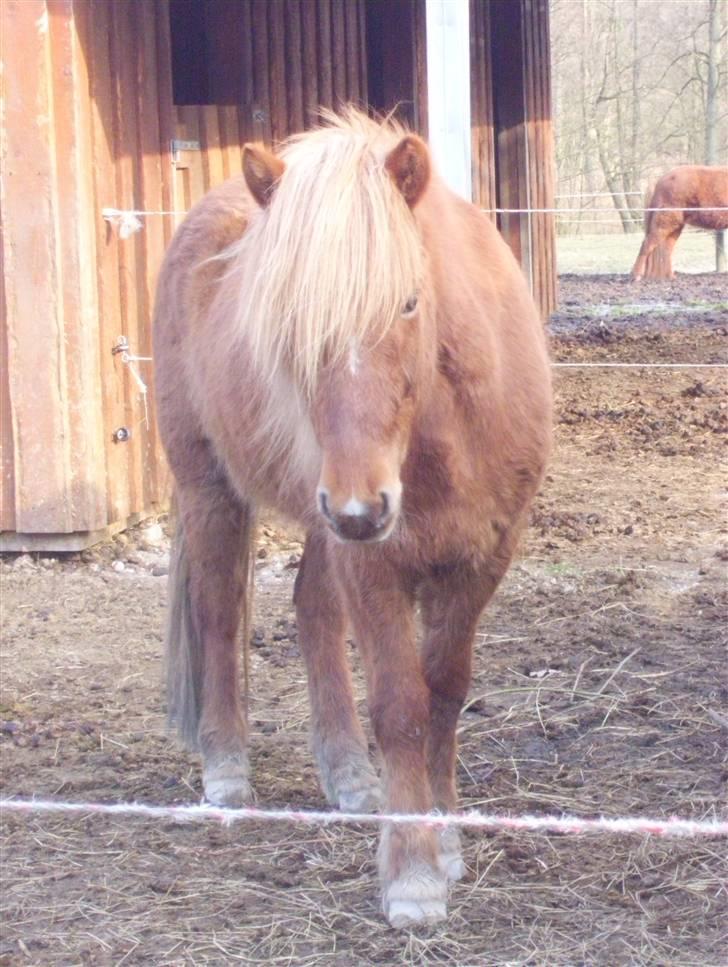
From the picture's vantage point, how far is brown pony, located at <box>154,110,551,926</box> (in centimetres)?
262

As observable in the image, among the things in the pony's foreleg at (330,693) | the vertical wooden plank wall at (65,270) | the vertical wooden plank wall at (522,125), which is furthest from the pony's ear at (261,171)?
the vertical wooden plank wall at (522,125)

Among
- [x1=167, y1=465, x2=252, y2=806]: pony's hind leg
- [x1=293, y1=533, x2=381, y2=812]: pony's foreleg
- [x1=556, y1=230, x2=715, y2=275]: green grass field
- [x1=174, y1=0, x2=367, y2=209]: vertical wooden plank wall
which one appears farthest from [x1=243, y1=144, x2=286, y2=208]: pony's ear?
[x1=556, y1=230, x2=715, y2=275]: green grass field

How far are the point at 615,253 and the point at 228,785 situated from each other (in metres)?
20.8

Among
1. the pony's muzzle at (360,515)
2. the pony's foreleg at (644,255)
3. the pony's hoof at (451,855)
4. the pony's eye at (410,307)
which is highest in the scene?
the pony's foreleg at (644,255)

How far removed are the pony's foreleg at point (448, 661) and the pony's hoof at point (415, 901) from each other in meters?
0.16

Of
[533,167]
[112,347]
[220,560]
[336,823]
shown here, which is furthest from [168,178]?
[533,167]

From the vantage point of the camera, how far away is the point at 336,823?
12.1 ft

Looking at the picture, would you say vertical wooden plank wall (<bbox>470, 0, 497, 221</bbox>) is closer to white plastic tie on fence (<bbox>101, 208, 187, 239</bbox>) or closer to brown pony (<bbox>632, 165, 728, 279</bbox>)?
white plastic tie on fence (<bbox>101, 208, 187, 239</bbox>)

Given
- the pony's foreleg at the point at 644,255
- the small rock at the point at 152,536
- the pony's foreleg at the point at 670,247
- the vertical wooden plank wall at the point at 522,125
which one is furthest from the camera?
the pony's foreleg at the point at 670,247

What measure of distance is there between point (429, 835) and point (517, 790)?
0.70 m

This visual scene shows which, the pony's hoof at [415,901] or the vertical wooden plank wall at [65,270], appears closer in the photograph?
the pony's hoof at [415,901]

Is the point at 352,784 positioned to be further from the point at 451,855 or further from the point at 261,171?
the point at 261,171

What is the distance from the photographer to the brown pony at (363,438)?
2.62m

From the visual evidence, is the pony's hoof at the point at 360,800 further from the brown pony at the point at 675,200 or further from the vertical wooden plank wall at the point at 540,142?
the brown pony at the point at 675,200
